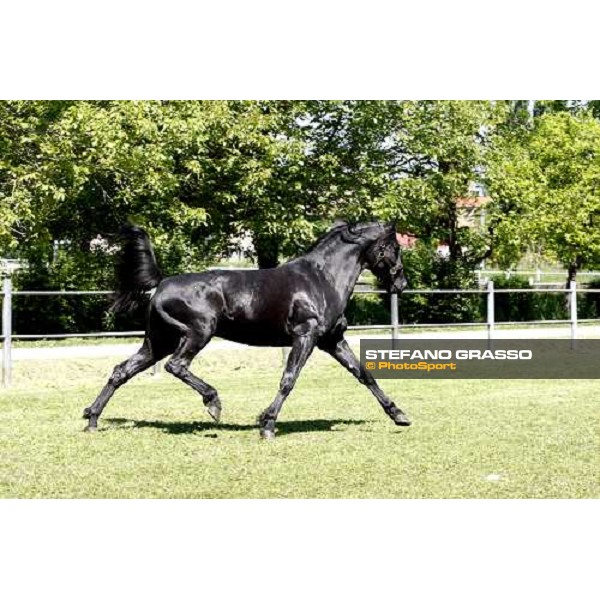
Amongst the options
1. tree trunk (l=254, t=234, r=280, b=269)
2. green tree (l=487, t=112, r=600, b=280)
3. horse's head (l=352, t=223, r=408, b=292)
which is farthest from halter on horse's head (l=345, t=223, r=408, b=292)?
green tree (l=487, t=112, r=600, b=280)

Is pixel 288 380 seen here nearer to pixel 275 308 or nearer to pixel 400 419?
pixel 275 308

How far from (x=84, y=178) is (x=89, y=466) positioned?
953cm

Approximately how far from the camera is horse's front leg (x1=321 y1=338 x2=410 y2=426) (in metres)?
9.59

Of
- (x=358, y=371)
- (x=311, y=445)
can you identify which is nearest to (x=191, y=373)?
(x=311, y=445)

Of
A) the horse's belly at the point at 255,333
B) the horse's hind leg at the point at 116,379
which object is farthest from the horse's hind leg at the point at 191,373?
the horse's hind leg at the point at 116,379

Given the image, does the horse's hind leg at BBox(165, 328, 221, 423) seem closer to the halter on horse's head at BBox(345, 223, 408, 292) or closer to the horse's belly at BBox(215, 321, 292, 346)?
the horse's belly at BBox(215, 321, 292, 346)

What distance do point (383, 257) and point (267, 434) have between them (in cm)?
208

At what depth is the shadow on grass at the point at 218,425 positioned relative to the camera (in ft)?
32.3

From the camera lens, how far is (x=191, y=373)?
9.33 meters

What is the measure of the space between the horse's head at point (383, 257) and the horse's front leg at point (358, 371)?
0.75 meters

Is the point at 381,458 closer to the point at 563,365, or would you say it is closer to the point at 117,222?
the point at 563,365

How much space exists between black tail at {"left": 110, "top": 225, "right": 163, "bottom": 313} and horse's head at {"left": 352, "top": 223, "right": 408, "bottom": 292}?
2085mm

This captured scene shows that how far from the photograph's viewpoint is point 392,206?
21.2 m

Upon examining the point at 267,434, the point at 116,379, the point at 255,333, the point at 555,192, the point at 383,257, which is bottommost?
the point at 267,434
